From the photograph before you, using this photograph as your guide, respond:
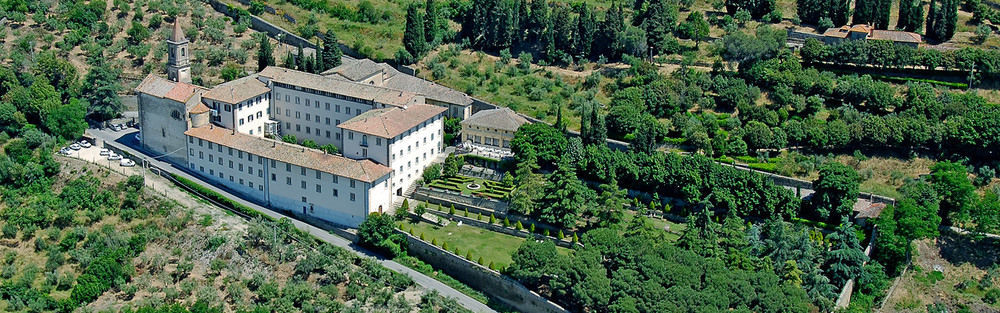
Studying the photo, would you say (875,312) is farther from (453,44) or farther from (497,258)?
(453,44)

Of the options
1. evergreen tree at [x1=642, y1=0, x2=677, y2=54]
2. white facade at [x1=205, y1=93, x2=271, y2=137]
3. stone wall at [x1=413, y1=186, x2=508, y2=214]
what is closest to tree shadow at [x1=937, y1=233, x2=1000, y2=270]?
stone wall at [x1=413, y1=186, x2=508, y2=214]

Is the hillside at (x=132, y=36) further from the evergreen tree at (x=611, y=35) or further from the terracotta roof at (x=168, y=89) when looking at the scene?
the evergreen tree at (x=611, y=35)

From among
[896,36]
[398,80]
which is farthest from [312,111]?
[896,36]

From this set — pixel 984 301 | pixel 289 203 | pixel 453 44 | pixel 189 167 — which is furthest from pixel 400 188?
pixel 984 301

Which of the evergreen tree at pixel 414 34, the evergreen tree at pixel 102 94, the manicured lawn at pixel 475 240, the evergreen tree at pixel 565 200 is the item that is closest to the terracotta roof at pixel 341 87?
the manicured lawn at pixel 475 240

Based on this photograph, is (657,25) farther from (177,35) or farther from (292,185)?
(177,35)
